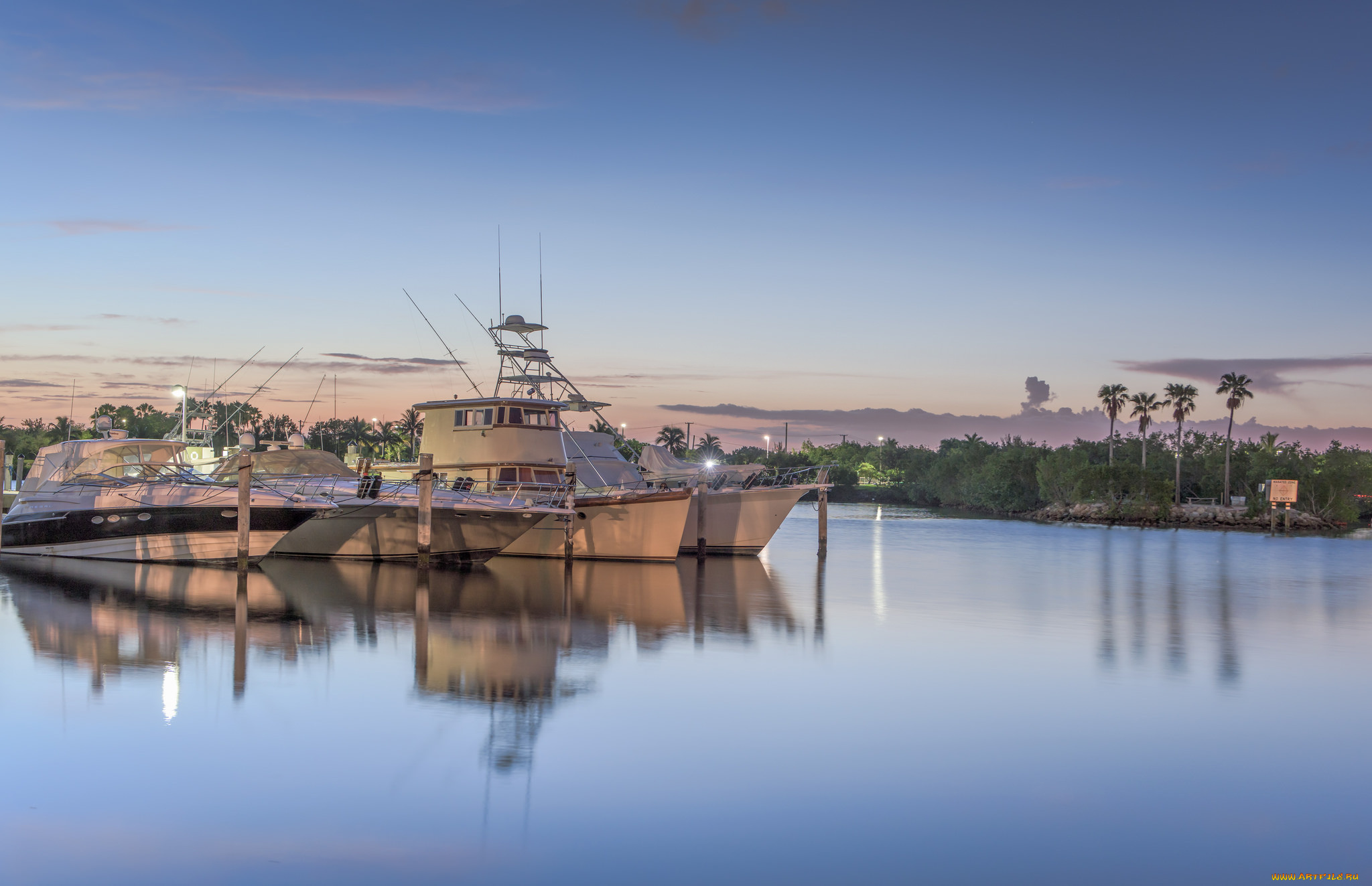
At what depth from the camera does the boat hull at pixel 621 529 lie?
28.5 meters

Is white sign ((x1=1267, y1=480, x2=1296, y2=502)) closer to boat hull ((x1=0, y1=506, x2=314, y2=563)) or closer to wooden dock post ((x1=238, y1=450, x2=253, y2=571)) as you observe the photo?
boat hull ((x1=0, y1=506, x2=314, y2=563))

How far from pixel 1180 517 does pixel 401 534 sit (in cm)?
6949

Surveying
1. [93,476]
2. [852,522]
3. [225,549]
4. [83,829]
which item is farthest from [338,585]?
[852,522]

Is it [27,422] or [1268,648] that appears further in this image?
[27,422]

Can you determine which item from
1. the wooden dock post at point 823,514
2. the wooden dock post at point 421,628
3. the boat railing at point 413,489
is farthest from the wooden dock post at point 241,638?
the wooden dock post at point 823,514

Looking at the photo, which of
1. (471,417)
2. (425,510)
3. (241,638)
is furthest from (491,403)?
(241,638)

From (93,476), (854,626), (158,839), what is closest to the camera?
(158,839)

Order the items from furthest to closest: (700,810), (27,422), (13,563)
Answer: (27,422) < (13,563) < (700,810)

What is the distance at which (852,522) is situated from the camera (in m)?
72.7

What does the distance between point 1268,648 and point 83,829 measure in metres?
19.1

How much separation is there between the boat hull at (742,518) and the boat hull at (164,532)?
12.8m

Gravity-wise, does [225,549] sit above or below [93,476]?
below

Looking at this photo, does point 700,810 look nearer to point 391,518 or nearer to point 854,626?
point 854,626

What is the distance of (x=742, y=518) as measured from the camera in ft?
110
